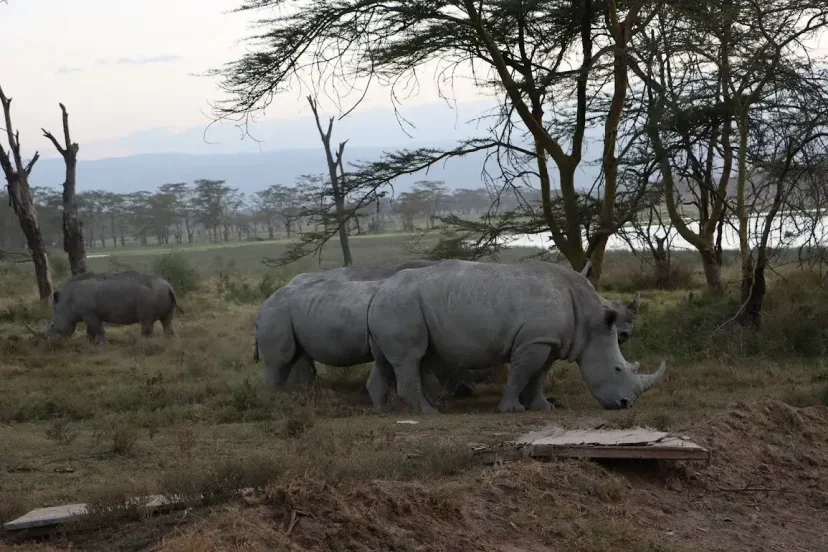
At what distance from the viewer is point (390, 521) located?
5.50m

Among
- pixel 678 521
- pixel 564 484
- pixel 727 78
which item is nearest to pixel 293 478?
pixel 564 484

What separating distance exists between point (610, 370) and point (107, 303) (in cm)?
1001

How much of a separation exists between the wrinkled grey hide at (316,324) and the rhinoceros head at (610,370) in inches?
86.5

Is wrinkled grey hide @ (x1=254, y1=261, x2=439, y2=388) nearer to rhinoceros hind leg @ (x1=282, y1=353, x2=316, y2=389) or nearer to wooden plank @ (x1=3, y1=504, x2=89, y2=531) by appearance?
rhinoceros hind leg @ (x1=282, y1=353, x2=316, y2=389)

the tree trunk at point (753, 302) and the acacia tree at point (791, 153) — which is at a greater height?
the acacia tree at point (791, 153)

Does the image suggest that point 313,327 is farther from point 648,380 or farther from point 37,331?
point 37,331

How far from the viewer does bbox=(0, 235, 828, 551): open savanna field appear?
556 cm

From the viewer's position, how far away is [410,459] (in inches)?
276

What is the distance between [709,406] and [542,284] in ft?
6.49

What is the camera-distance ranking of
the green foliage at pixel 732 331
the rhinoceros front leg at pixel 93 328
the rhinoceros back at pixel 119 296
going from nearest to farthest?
1. the green foliage at pixel 732 331
2. the rhinoceros front leg at pixel 93 328
3. the rhinoceros back at pixel 119 296

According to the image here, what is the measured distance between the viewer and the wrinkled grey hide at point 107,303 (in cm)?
1730

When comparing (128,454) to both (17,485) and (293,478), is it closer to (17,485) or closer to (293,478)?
(17,485)

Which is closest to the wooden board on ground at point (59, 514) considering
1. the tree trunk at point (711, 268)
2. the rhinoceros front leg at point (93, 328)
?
the rhinoceros front leg at point (93, 328)

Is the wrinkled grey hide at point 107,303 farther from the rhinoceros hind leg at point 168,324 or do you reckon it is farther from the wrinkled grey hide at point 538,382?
the wrinkled grey hide at point 538,382
